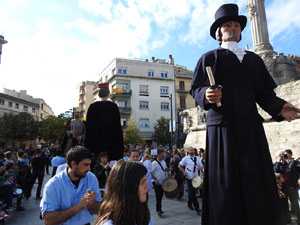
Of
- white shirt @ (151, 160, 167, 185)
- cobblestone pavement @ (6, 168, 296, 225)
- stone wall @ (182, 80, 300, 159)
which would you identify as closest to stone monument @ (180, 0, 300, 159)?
stone wall @ (182, 80, 300, 159)

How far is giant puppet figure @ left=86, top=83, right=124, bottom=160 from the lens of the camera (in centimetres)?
404


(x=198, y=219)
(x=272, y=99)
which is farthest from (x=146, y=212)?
(x=198, y=219)

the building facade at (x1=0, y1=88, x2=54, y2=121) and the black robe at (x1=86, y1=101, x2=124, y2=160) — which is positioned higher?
the building facade at (x1=0, y1=88, x2=54, y2=121)

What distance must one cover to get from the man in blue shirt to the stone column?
14.8 meters

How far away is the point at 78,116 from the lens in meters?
4.73

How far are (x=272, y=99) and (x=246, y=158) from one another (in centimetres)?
74

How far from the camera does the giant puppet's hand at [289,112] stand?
2109mm

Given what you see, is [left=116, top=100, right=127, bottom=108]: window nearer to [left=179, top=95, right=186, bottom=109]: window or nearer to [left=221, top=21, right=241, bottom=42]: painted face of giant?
[left=179, top=95, right=186, bottom=109]: window

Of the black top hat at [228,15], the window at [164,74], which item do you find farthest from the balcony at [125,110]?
the black top hat at [228,15]

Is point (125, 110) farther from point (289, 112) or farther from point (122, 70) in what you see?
point (289, 112)

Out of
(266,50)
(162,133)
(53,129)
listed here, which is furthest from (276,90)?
(53,129)

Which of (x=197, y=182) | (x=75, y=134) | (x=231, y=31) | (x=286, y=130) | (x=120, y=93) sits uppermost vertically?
(x=120, y=93)

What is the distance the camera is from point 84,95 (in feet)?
204

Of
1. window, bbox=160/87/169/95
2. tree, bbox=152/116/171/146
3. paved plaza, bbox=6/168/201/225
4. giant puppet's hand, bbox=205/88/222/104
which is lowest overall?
paved plaza, bbox=6/168/201/225
